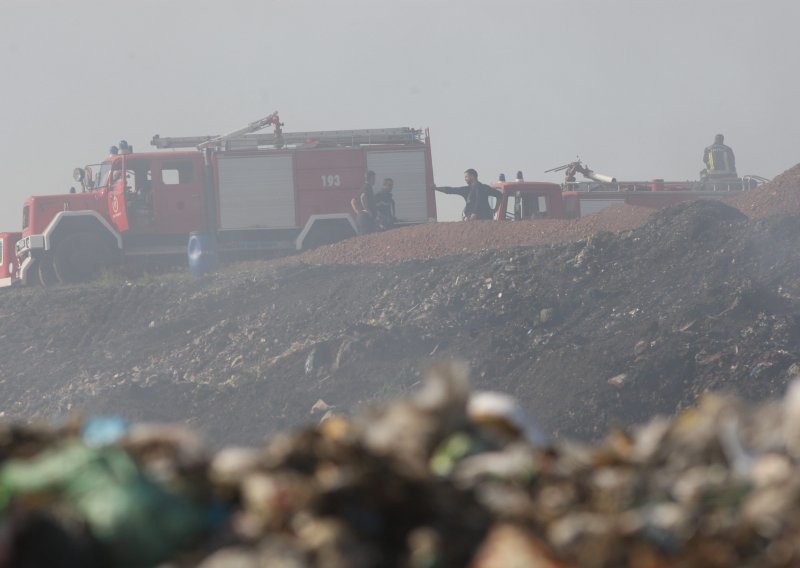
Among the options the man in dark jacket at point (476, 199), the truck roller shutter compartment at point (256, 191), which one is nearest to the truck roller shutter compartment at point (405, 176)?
the man in dark jacket at point (476, 199)

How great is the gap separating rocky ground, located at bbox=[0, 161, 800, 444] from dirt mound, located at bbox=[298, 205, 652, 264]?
0.05 meters

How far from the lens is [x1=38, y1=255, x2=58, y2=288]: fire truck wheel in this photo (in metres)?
23.1

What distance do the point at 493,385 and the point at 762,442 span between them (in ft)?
40.8

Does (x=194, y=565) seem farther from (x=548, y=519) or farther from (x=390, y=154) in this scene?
(x=390, y=154)

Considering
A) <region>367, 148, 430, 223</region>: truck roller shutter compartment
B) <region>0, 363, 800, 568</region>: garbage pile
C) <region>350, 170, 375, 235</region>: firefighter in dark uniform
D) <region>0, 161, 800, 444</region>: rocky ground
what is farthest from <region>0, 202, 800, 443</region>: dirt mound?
<region>0, 363, 800, 568</region>: garbage pile

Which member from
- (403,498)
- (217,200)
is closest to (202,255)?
(217,200)

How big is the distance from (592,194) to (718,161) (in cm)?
353

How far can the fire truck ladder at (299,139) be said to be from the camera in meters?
24.5

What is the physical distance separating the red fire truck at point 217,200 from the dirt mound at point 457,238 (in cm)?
189

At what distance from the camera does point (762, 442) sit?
2404mm

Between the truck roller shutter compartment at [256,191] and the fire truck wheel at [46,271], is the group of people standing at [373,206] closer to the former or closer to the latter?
the truck roller shutter compartment at [256,191]

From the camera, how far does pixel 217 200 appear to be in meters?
24.0

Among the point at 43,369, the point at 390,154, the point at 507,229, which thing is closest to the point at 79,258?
the point at 43,369

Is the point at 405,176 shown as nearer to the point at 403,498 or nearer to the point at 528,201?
the point at 528,201
